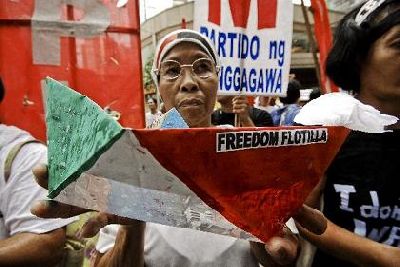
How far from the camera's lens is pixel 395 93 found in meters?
1.25

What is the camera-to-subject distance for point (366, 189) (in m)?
1.18

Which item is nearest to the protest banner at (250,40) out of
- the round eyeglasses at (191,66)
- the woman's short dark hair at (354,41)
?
the round eyeglasses at (191,66)

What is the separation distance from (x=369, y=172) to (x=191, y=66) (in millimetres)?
645

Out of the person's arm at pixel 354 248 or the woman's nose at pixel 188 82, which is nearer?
the person's arm at pixel 354 248

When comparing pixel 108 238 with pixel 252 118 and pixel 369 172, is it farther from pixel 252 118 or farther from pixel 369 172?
pixel 252 118

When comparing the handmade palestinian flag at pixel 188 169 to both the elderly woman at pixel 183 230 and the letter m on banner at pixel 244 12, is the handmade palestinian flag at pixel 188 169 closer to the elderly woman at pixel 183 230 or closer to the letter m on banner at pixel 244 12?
the elderly woman at pixel 183 230

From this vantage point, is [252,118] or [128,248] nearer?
[128,248]

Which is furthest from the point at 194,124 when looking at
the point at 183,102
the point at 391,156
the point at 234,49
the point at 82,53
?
the point at 234,49

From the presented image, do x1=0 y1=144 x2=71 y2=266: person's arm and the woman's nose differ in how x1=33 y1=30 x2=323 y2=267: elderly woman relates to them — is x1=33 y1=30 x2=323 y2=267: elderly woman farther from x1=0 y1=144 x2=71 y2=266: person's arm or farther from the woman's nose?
x1=0 y1=144 x2=71 y2=266: person's arm

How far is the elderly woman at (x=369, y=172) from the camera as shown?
3.63 ft

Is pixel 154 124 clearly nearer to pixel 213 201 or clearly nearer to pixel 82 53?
pixel 213 201

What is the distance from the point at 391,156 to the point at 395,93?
16cm

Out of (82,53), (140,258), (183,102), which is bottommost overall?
(140,258)

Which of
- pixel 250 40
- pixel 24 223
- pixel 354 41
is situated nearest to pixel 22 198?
pixel 24 223
